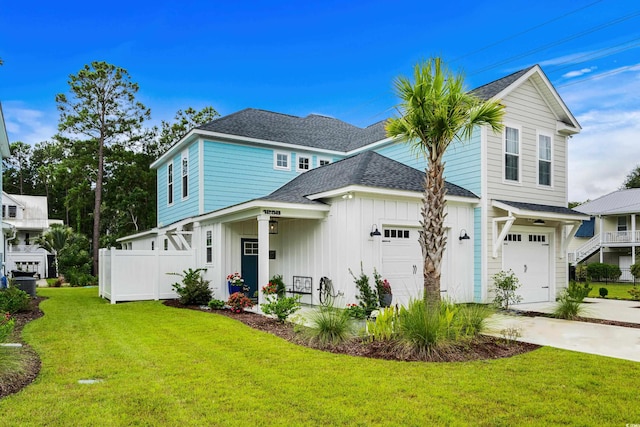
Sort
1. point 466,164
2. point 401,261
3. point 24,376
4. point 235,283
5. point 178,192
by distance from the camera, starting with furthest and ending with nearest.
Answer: point 178,192, point 466,164, point 235,283, point 401,261, point 24,376

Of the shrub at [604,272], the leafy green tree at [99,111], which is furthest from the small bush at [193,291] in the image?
the shrub at [604,272]

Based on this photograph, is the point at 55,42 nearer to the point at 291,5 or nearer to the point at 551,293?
the point at 291,5

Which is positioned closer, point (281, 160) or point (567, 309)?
point (567, 309)

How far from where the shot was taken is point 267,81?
70.2 feet

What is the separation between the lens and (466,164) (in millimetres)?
13266

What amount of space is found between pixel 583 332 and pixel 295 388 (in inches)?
259

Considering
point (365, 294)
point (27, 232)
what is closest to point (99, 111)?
point (27, 232)

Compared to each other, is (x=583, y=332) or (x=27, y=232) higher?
(x=27, y=232)

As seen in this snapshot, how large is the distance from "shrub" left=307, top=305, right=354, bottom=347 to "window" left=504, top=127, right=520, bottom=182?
8.23 metres

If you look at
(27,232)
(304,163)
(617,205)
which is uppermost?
(304,163)

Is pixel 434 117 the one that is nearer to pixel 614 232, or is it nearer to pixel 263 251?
pixel 263 251

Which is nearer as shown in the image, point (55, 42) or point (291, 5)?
point (291, 5)

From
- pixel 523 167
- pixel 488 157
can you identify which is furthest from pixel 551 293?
pixel 488 157

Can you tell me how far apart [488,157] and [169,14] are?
1167 centimetres
